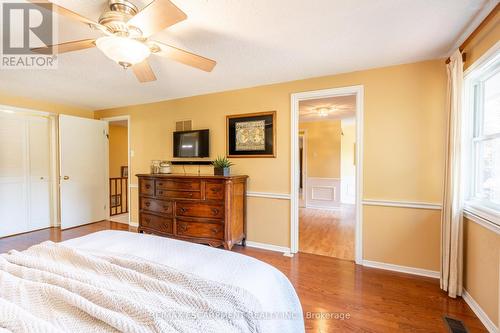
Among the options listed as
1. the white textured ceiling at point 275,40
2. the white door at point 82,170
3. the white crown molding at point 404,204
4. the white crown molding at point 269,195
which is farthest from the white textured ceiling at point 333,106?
the white door at point 82,170

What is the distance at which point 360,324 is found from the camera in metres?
1.68

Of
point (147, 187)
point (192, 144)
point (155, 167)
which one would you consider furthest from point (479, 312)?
point (155, 167)

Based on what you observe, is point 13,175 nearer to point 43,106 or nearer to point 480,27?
point 43,106

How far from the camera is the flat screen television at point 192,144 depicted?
346 centimetres

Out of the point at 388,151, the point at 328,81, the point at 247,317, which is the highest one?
the point at 328,81

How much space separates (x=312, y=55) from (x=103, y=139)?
4.20 metres

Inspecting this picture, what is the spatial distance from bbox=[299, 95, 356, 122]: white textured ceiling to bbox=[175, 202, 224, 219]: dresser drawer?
222 centimetres

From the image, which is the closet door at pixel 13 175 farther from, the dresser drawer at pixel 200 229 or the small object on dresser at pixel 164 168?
the dresser drawer at pixel 200 229

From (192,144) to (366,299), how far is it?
289 centimetres

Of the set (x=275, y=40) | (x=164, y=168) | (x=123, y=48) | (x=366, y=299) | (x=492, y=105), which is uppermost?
(x=275, y=40)

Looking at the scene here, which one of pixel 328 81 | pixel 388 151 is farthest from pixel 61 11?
pixel 388 151

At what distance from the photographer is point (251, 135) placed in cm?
320

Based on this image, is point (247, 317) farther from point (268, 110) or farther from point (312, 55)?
point (268, 110)

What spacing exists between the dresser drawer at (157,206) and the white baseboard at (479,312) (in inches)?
125
